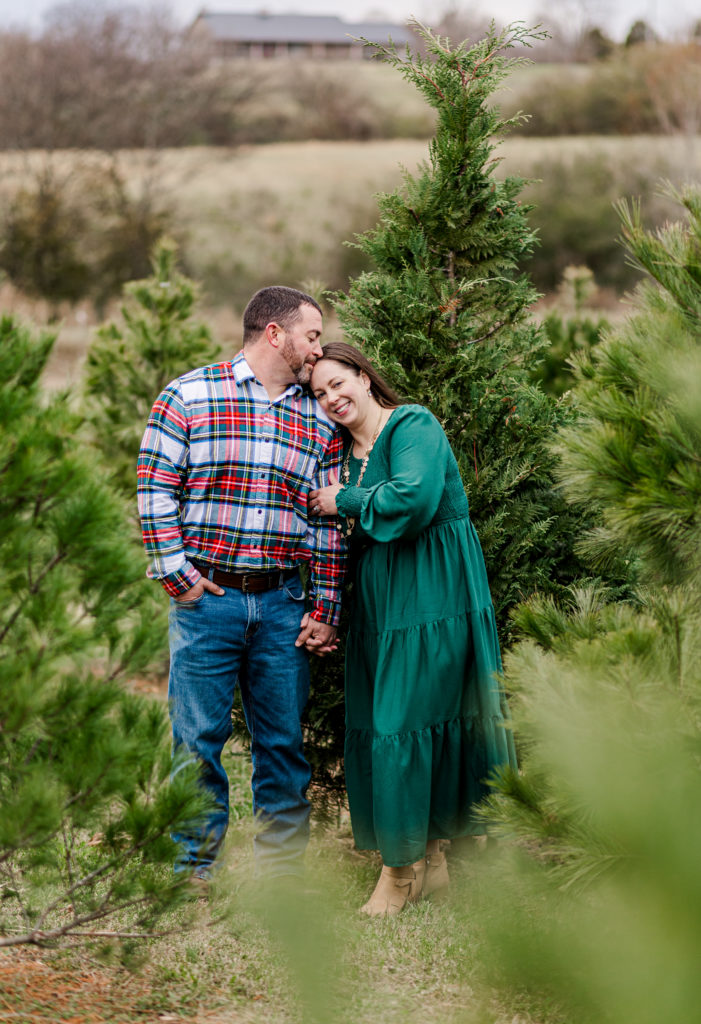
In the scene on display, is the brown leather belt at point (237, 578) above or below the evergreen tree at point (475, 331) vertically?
below

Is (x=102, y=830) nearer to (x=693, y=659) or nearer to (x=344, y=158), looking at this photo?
(x=693, y=659)

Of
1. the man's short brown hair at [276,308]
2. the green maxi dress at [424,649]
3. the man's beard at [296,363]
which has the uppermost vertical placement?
the man's short brown hair at [276,308]

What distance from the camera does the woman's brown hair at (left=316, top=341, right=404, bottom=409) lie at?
141 inches

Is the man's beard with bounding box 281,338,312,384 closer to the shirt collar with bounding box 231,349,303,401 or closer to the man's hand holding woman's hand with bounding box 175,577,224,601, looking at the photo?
the shirt collar with bounding box 231,349,303,401

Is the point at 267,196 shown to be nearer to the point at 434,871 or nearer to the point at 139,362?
the point at 139,362

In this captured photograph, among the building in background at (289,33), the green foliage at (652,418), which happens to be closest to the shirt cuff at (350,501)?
the green foliage at (652,418)

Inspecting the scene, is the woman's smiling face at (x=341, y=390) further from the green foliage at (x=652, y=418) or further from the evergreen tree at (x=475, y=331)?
the green foliage at (x=652, y=418)

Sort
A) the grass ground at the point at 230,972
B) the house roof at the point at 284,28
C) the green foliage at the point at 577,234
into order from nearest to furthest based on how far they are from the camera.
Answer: the grass ground at the point at 230,972 → the green foliage at the point at 577,234 → the house roof at the point at 284,28

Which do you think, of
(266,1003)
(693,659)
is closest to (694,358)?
(693,659)

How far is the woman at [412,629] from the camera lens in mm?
3465

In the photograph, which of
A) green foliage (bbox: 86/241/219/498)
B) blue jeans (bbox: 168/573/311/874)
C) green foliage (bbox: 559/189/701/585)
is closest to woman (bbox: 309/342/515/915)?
blue jeans (bbox: 168/573/311/874)

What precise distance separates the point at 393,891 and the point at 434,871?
244mm

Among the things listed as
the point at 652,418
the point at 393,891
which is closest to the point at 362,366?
the point at 652,418

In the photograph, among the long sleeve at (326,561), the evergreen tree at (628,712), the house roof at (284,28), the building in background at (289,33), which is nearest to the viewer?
the evergreen tree at (628,712)
